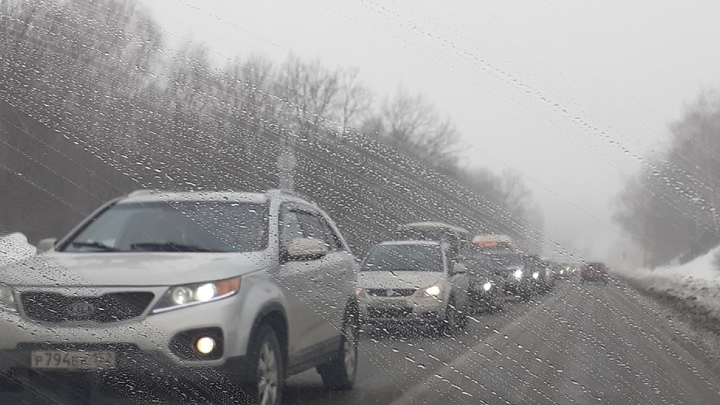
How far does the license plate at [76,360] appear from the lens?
5051mm

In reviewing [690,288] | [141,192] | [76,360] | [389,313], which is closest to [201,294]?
[76,360]

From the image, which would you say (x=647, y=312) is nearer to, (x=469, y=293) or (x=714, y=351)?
(x=714, y=351)

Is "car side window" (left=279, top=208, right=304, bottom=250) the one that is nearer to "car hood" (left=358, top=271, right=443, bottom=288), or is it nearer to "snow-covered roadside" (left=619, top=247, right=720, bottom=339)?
"car hood" (left=358, top=271, right=443, bottom=288)

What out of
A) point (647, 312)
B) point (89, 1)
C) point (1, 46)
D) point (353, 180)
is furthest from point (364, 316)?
point (1, 46)

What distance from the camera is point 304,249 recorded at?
6055 mm

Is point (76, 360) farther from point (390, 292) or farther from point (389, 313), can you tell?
point (390, 292)

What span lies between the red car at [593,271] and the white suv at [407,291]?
1.92 m

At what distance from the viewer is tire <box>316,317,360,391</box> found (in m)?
7.09

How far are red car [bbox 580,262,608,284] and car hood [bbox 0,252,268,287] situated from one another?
2.16 metres

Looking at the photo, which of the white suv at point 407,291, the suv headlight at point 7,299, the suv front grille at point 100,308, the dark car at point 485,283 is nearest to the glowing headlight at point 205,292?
the suv front grille at point 100,308

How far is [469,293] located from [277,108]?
2600 millimetres

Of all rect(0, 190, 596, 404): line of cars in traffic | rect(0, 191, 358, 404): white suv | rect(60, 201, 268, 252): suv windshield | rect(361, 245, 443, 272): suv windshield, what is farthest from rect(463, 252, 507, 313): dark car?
rect(60, 201, 268, 252): suv windshield

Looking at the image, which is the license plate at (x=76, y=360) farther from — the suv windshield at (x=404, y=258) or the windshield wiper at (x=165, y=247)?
the suv windshield at (x=404, y=258)

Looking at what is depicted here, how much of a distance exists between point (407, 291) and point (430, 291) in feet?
0.70
